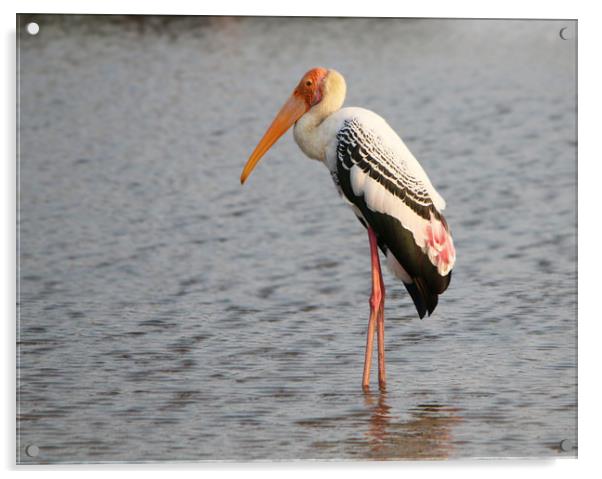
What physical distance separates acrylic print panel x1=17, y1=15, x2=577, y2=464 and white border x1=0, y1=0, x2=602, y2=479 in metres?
0.04

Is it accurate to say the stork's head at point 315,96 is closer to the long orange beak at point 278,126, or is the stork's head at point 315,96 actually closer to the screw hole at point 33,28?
the long orange beak at point 278,126

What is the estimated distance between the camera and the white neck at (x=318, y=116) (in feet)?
31.6

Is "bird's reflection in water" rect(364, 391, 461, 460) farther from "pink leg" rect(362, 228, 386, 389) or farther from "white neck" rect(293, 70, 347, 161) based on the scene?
"white neck" rect(293, 70, 347, 161)

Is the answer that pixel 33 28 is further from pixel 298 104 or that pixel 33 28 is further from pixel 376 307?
pixel 376 307

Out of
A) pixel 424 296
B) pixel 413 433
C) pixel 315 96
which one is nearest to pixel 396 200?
pixel 424 296

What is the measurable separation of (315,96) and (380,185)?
15.5 inches

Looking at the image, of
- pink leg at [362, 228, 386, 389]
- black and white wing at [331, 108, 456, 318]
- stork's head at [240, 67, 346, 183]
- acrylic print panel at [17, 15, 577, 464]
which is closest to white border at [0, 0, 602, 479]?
acrylic print panel at [17, 15, 577, 464]
